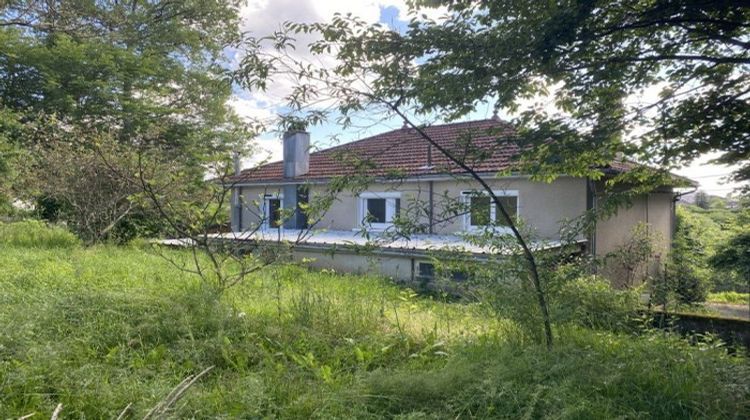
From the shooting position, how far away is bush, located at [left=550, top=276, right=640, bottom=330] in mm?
4320

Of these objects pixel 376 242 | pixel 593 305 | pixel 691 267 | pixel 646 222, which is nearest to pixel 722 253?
pixel 691 267

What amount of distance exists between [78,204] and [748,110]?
14.4 m

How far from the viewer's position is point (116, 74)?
19.2 m

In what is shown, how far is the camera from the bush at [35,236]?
11703 millimetres

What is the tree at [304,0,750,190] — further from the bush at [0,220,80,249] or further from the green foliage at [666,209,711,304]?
the bush at [0,220,80,249]

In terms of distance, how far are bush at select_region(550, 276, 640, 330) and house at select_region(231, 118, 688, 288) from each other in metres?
0.54

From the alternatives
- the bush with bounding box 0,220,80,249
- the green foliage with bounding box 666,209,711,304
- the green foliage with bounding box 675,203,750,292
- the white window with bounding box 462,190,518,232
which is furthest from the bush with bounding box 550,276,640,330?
the bush with bounding box 0,220,80,249

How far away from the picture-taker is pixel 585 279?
473 centimetres

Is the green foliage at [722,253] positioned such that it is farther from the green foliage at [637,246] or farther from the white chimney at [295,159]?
the white chimney at [295,159]

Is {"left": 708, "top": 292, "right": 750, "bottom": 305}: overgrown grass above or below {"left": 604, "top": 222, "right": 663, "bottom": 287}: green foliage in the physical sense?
below

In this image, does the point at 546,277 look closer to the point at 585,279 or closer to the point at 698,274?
the point at 585,279

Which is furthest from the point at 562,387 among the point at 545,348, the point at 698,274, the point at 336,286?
the point at 698,274

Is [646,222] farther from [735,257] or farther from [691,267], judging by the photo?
[735,257]

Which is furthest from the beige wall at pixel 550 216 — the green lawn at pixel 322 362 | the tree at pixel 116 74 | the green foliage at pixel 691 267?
the tree at pixel 116 74
